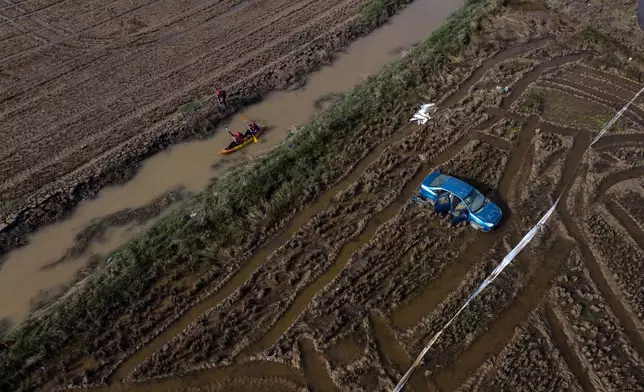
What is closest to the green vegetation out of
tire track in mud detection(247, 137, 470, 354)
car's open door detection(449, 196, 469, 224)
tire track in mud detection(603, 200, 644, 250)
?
tire track in mud detection(247, 137, 470, 354)

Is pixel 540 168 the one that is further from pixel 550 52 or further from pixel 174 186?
pixel 174 186

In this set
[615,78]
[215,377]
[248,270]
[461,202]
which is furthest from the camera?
[615,78]

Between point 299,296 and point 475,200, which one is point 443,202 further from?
point 299,296

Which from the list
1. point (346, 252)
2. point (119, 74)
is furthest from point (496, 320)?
point (119, 74)

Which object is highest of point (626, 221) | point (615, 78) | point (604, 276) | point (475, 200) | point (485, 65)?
point (485, 65)

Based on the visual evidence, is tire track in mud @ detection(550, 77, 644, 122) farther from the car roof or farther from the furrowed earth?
the car roof
